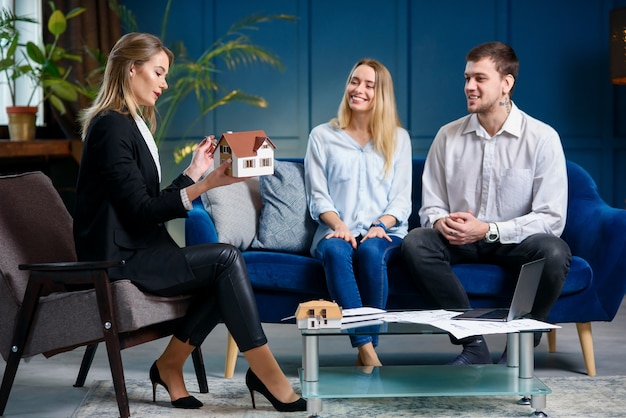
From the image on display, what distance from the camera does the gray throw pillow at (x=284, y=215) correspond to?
3619 mm

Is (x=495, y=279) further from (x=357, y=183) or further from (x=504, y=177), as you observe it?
(x=357, y=183)

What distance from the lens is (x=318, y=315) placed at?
8.25ft

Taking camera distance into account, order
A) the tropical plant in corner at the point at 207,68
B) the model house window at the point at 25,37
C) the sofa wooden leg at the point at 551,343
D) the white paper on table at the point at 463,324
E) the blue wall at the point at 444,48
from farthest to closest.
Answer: the blue wall at the point at 444,48 → the tropical plant in corner at the point at 207,68 → the model house window at the point at 25,37 → the sofa wooden leg at the point at 551,343 → the white paper on table at the point at 463,324

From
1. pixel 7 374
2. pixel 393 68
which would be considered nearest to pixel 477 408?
pixel 7 374

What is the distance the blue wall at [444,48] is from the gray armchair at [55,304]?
122 inches

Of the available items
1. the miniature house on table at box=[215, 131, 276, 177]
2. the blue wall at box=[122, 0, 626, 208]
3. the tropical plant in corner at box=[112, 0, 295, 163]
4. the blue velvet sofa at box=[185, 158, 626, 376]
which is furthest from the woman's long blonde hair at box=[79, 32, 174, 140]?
the blue wall at box=[122, 0, 626, 208]

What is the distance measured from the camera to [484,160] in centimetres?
354

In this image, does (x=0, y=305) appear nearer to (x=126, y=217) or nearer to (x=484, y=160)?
(x=126, y=217)

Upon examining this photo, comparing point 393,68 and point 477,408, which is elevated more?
point 393,68

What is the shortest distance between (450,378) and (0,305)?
4.46ft

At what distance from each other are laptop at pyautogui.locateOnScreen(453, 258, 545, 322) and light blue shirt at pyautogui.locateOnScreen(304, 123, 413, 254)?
895mm

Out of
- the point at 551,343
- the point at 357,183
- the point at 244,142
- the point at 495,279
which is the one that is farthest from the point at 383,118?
the point at 551,343

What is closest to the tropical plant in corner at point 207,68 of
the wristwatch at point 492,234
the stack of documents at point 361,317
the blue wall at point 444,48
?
the blue wall at point 444,48

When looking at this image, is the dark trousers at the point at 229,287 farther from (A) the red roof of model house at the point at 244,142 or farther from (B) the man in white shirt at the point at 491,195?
(B) the man in white shirt at the point at 491,195
